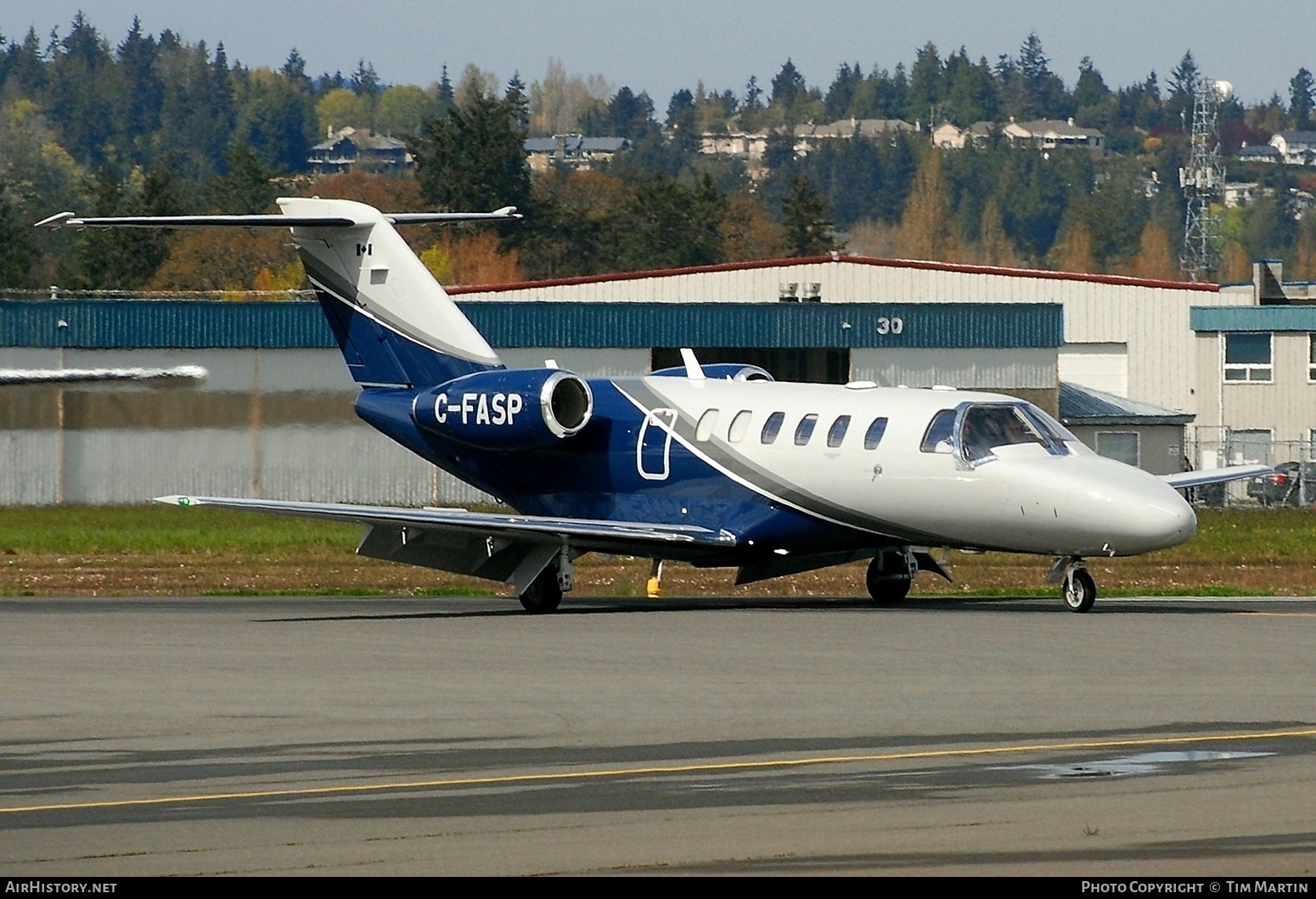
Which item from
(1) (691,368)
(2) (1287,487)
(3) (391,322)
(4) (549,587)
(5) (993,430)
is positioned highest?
(3) (391,322)

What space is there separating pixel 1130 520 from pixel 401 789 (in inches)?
519

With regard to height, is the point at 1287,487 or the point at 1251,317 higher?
the point at 1251,317

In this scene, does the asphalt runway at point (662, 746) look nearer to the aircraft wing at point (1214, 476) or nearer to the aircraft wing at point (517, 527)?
the aircraft wing at point (517, 527)

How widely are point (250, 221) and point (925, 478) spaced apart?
Answer: 30.7 feet

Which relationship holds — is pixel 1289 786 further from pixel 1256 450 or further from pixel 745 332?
pixel 1256 450

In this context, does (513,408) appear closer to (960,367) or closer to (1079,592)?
(1079,592)

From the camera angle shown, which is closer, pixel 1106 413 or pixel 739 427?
pixel 739 427

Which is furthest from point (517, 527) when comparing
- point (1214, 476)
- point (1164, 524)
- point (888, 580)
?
point (1214, 476)

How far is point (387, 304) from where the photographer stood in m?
30.3

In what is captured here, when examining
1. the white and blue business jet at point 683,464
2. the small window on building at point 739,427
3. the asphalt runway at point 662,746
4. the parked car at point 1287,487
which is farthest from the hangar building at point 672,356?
the asphalt runway at point 662,746

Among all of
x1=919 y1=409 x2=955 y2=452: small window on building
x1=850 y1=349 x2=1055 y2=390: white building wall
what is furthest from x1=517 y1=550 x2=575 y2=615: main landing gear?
x1=850 y1=349 x2=1055 y2=390: white building wall

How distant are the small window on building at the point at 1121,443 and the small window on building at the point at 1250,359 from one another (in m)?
10.4

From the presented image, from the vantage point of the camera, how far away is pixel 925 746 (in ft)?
47.1

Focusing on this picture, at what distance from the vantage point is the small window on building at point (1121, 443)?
6844 centimetres
